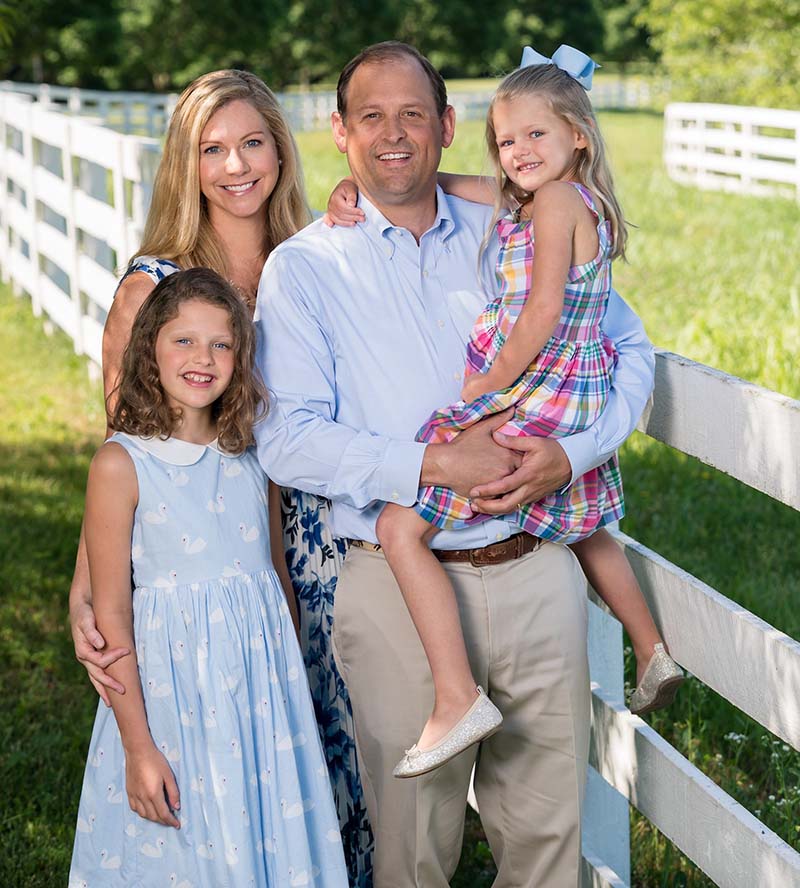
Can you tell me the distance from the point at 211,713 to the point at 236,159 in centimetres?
→ 136

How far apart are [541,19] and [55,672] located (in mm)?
66028

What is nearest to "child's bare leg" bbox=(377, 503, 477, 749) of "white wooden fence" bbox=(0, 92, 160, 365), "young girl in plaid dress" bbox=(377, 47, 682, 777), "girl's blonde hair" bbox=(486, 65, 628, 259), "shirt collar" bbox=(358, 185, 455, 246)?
"young girl in plaid dress" bbox=(377, 47, 682, 777)

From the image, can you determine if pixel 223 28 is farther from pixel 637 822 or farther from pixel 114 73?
pixel 637 822

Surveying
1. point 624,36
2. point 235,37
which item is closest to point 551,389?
point 235,37

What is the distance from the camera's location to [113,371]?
3.31 m

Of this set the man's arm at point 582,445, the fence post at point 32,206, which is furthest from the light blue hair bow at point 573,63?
the fence post at point 32,206

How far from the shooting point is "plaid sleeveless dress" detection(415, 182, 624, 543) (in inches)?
118

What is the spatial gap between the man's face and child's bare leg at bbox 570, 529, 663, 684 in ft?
3.04

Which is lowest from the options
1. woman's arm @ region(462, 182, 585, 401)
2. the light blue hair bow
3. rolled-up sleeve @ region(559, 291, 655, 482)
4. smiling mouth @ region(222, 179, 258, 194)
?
rolled-up sleeve @ region(559, 291, 655, 482)

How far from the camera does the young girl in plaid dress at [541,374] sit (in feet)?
9.61

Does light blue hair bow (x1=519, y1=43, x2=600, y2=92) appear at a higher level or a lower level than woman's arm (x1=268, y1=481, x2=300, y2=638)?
higher

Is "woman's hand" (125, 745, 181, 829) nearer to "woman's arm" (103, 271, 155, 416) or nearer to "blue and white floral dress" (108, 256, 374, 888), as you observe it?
"blue and white floral dress" (108, 256, 374, 888)

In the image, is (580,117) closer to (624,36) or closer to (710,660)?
(710,660)

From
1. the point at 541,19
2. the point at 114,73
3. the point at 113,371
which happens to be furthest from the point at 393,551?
the point at 541,19
